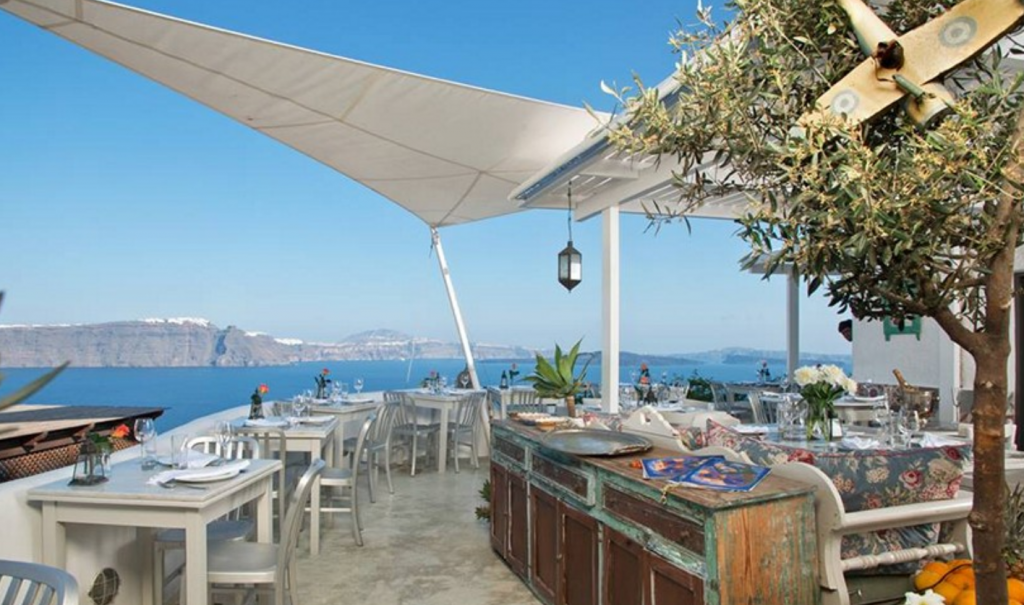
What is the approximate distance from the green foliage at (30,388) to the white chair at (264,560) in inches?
99.4

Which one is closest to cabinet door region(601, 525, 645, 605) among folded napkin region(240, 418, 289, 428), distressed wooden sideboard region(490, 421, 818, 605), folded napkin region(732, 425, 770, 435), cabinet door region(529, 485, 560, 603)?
distressed wooden sideboard region(490, 421, 818, 605)

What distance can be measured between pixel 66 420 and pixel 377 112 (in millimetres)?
3743

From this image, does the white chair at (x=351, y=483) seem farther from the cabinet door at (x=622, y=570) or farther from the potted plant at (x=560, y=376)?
the cabinet door at (x=622, y=570)

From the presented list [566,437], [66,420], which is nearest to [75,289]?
[66,420]

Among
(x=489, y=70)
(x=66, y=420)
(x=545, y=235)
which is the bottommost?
(x=66, y=420)

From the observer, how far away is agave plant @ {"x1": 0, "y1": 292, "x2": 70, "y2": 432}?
59 cm

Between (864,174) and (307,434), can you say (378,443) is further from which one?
(864,174)

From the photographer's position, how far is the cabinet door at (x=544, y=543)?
346 cm

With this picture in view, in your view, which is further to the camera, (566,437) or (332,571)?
(332,571)

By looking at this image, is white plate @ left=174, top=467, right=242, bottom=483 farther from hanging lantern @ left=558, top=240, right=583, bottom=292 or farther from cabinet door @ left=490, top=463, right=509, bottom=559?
hanging lantern @ left=558, top=240, right=583, bottom=292

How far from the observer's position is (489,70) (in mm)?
12867

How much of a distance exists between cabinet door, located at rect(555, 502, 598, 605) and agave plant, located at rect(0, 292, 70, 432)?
104 inches

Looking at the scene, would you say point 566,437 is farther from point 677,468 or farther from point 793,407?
point 793,407

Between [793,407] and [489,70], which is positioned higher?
[489,70]
